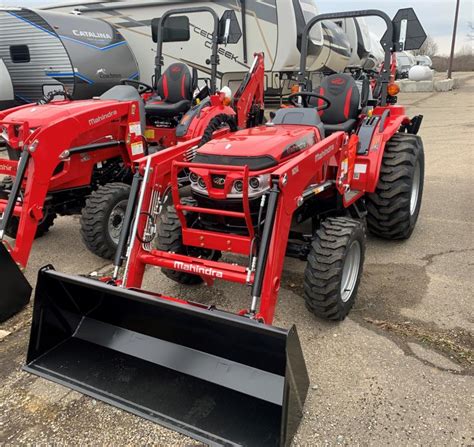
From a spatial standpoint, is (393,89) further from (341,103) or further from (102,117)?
(102,117)

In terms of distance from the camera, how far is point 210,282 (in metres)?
3.71

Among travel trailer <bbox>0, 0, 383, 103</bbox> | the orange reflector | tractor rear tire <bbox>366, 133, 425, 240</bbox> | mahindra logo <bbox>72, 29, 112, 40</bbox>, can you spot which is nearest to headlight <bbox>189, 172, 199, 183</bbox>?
tractor rear tire <bbox>366, 133, 425, 240</bbox>

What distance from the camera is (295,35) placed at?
9.32 meters

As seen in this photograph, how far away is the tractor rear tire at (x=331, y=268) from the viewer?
117 inches

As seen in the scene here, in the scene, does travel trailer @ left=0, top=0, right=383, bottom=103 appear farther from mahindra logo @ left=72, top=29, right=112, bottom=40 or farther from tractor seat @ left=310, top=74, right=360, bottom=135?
tractor seat @ left=310, top=74, right=360, bottom=135

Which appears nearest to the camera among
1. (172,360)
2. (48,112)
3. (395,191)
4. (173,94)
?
(172,360)

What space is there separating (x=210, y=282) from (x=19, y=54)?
8789 mm

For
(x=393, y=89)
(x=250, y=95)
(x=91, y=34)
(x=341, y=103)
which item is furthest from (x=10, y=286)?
(x=91, y=34)

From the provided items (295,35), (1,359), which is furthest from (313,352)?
(295,35)

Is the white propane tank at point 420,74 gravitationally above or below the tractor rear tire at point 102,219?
above

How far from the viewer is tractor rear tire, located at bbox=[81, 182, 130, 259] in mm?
4258

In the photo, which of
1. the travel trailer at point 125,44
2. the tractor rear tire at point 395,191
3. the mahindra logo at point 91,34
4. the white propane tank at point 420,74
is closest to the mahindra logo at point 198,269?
the tractor rear tire at point 395,191

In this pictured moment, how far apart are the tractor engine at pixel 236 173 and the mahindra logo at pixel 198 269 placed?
42 cm

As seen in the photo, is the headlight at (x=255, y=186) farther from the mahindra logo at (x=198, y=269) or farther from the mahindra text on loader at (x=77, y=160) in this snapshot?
the mahindra text on loader at (x=77, y=160)
